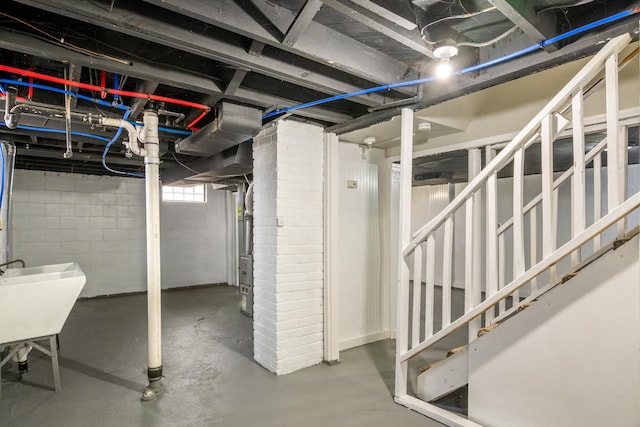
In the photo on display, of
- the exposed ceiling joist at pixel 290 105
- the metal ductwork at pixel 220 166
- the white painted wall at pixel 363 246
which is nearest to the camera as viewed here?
the exposed ceiling joist at pixel 290 105

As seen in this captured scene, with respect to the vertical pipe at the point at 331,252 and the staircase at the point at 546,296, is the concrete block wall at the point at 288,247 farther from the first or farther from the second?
the staircase at the point at 546,296

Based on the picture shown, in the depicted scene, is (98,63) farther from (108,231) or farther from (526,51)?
(108,231)

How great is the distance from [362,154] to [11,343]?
3389 mm

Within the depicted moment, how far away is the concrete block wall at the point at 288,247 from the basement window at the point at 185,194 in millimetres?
4057

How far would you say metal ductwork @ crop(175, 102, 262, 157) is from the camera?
2.59 meters

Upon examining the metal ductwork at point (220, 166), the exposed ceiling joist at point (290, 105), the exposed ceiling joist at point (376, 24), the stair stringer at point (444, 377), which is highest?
the exposed ceiling joist at point (376, 24)

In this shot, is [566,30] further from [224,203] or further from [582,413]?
[224,203]

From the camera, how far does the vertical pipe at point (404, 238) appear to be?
7.88ft

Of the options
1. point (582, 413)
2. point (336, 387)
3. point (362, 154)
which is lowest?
point (336, 387)

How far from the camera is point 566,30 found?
1.78 meters

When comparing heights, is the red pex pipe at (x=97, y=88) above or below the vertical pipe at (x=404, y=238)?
above

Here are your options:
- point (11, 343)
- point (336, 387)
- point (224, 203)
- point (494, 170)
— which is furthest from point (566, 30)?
point (224, 203)

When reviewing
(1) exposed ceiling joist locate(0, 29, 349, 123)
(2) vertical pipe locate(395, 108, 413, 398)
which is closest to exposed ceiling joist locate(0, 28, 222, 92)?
(1) exposed ceiling joist locate(0, 29, 349, 123)

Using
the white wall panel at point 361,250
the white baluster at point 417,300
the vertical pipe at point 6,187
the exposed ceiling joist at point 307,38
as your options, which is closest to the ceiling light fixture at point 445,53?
the exposed ceiling joist at point 307,38
